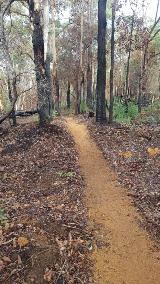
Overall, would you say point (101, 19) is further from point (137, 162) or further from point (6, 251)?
point (6, 251)

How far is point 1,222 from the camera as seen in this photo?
827 centimetres

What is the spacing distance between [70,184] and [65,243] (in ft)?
10.9

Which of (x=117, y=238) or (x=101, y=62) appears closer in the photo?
(x=117, y=238)

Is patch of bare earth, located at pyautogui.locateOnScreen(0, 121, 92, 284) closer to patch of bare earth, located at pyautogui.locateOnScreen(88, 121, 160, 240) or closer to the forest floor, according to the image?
the forest floor

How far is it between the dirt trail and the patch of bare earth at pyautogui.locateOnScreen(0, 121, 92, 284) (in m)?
0.32

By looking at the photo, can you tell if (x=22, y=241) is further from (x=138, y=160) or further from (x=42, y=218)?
(x=138, y=160)

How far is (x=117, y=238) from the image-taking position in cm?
793

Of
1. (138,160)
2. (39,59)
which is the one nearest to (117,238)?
(138,160)

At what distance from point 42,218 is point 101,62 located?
443 inches

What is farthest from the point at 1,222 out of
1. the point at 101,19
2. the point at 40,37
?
the point at 101,19

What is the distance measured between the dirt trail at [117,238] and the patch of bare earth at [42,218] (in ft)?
1.04

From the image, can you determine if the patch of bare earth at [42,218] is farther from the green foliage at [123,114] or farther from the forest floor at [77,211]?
the green foliage at [123,114]

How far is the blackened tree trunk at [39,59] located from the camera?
1574 cm

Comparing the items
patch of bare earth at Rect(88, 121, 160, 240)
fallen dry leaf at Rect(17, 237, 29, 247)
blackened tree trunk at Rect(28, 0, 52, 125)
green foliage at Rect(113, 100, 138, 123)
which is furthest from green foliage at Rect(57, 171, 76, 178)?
green foliage at Rect(113, 100, 138, 123)
